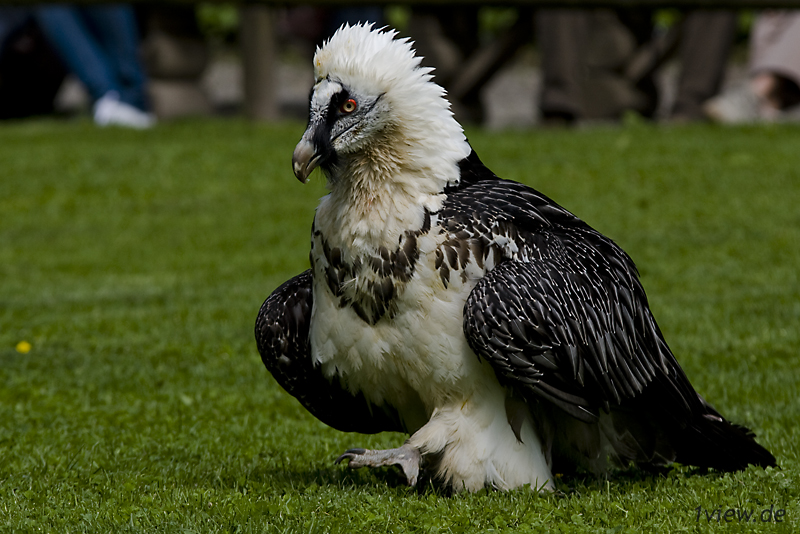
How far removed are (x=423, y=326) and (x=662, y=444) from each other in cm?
127

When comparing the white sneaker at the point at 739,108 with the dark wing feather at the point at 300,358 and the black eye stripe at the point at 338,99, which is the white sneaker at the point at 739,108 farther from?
the black eye stripe at the point at 338,99

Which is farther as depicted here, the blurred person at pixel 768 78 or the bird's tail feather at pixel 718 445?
the blurred person at pixel 768 78

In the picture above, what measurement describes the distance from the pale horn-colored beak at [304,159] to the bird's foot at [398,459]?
1.06 meters

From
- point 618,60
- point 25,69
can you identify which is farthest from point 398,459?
point 25,69

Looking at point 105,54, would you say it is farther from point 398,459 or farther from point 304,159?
point 398,459

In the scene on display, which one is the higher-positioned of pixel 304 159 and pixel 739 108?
pixel 304 159

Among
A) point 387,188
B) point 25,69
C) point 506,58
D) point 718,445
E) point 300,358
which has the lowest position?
point 718,445

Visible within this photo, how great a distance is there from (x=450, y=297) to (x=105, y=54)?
40.5 ft

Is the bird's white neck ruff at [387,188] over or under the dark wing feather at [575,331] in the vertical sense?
over

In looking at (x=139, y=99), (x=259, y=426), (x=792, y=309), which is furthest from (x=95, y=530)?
(x=139, y=99)

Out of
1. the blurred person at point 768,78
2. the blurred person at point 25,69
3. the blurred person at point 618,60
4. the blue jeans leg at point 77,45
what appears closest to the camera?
the blurred person at point 768,78

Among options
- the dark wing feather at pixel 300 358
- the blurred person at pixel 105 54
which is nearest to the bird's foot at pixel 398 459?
the dark wing feather at pixel 300 358

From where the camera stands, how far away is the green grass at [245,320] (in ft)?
14.7

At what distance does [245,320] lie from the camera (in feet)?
28.7
